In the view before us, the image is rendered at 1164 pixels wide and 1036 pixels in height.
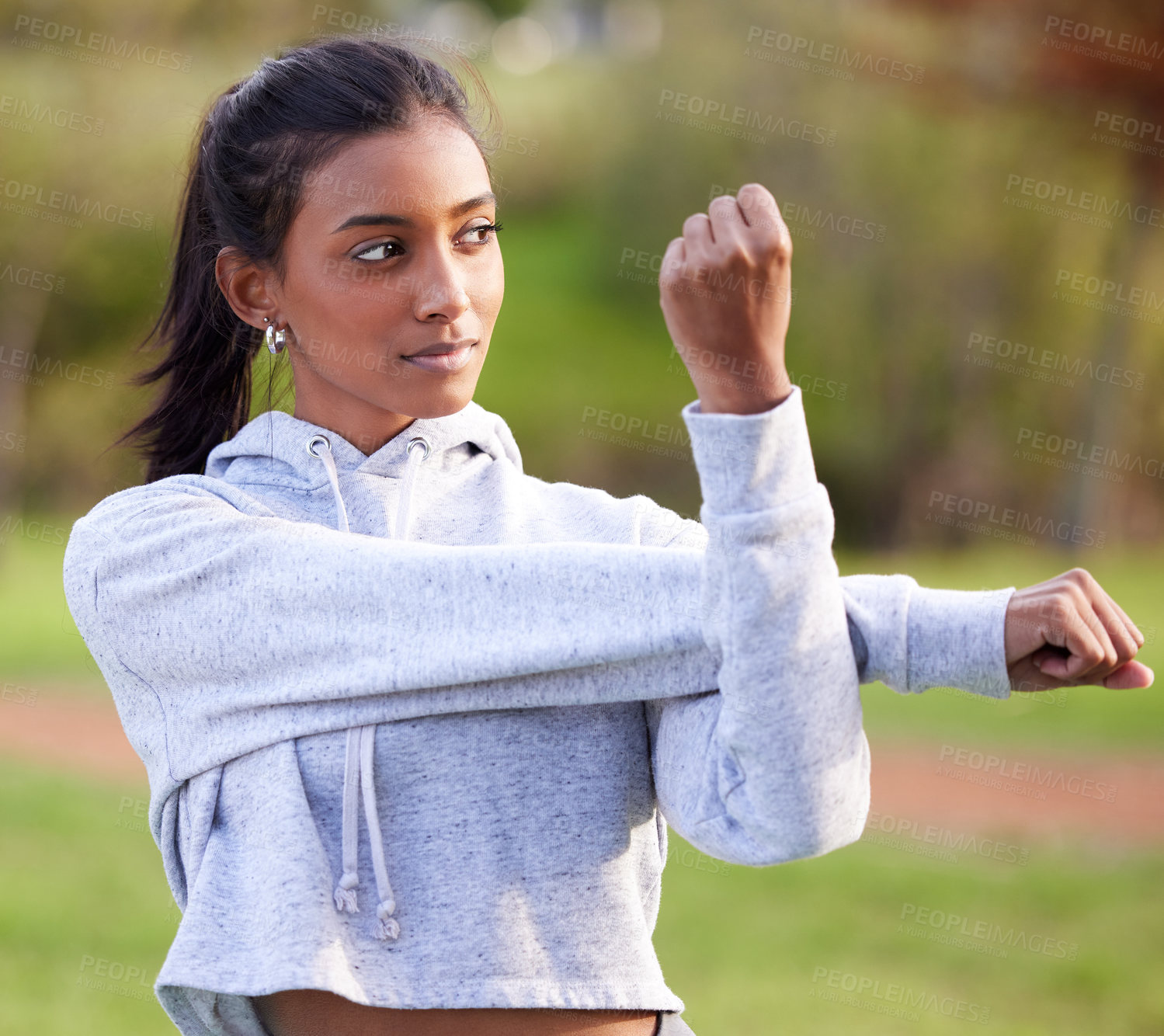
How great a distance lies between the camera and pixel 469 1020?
137 centimetres

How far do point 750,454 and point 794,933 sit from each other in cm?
442

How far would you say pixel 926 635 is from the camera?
47.7 inches

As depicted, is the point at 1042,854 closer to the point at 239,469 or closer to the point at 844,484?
the point at 239,469

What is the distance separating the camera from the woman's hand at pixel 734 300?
1.10m

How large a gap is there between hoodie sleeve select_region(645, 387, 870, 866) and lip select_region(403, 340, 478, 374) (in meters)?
0.42

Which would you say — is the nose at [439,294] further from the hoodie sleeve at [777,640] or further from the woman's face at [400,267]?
the hoodie sleeve at [777,640]

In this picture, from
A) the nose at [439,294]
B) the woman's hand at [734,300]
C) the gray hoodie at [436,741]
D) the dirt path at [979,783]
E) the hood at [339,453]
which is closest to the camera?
the woman's hand at [734,300]

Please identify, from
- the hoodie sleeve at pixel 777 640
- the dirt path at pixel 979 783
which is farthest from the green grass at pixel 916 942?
the hoodie sleeve at pixel 777 640

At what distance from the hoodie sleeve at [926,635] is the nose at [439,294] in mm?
520

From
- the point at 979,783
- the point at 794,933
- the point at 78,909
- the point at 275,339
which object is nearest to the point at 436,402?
the point at 275,339

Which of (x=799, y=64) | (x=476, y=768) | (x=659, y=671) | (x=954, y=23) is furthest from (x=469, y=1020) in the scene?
(x=799, y=64)

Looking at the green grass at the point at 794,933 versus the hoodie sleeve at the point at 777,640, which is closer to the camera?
the hoodie sleeve at the point at 777,640

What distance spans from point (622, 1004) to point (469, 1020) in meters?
0.15

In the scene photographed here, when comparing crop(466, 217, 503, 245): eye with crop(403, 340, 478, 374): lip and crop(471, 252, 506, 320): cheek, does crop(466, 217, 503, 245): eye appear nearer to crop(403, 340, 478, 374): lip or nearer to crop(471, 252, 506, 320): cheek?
crop(471, 252, 506, 320): cheek
